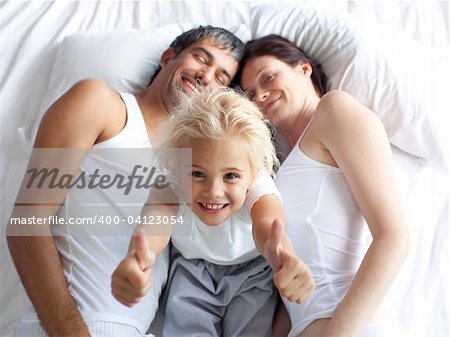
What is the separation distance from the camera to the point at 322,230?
1236 mm

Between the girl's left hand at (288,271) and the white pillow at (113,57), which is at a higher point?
the girl's left hand at (288,271)

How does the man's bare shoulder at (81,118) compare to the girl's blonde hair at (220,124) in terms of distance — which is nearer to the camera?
the girl's blonde hair at (220,124)

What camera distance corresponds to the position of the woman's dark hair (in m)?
1.53

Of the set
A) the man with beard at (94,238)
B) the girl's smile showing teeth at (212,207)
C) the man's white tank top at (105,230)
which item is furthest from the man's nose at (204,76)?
the girl's smile showing teeth at (212,207)

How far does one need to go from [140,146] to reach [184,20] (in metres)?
0.59

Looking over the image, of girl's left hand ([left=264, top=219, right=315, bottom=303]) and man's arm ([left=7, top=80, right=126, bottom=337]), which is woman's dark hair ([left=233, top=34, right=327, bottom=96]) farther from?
girl's left hand ([left=264, top=219, right=315, bottom=303])

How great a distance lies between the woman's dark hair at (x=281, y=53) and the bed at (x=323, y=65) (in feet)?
0.15

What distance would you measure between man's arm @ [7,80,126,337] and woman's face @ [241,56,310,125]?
32 centimetres

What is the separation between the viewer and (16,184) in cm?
151

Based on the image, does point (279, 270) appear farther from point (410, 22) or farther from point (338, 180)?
point (410, 22)

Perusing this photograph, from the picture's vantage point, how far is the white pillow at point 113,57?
163 centimetres

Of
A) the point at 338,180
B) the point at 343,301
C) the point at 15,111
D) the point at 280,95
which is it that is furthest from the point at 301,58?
the point at 15,111

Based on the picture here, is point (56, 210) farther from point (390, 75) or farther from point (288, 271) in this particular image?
point (390, 75)

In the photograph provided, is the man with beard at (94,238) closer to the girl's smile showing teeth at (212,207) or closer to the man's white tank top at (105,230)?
the man's white tank top at (105,230)
